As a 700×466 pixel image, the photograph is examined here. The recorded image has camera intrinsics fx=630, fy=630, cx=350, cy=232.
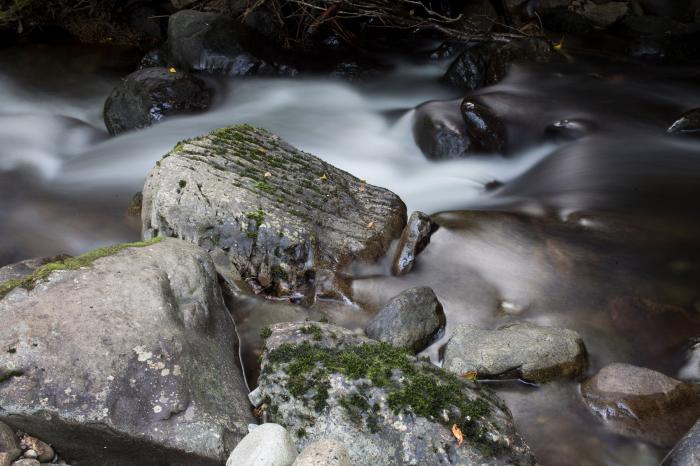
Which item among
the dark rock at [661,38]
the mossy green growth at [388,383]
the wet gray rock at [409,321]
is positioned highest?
the dark rock at [661,38]

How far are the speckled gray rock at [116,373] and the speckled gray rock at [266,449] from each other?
18 cm

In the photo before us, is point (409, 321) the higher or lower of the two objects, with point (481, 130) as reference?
lower

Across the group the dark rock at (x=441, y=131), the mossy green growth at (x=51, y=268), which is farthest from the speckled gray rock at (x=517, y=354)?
the dark rock at (x=441, y=131)

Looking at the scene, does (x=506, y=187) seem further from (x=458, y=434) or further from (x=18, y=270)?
(x=18, y=270)

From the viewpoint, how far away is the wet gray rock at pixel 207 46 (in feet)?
29.8

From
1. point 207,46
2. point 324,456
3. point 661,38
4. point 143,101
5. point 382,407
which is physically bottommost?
point 143,101

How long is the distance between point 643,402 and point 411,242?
204 cm

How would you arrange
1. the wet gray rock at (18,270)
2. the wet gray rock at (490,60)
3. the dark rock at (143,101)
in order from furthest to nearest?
the wet gray rock at (490,60) → the dark rock at (143,101) → the wet gray rock at (18,270)

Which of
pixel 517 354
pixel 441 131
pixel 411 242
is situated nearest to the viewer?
pixel 517 354

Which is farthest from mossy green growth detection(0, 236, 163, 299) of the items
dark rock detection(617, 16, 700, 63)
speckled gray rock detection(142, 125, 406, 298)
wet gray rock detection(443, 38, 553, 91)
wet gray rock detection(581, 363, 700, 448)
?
dark rock detection(617, 16, 700, 63)

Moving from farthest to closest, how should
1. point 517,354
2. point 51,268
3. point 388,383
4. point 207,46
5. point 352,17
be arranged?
point 352,17 < point 207,46 < point 517,354 < point 51,268 < point 388,383

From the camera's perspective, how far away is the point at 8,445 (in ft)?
9.37

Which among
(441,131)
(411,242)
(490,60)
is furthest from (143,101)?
(490,60)

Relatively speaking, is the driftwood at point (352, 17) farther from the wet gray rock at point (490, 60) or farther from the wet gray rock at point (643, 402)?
the wet gray rock at point (643, 402)
